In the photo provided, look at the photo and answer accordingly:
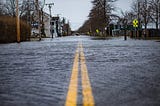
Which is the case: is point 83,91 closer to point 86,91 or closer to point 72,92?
point 86,91

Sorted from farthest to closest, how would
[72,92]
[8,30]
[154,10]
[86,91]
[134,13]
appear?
[134,13]
[154,10]
[8,30]
[86,91]
[72,92]

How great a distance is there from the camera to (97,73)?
945cm

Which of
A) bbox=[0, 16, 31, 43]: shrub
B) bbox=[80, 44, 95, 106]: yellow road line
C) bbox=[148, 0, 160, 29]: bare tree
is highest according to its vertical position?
bbox=[148, 0, 160, 29]: bare tree

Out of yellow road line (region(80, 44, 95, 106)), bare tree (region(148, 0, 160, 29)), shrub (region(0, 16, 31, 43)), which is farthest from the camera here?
bare tree (region(148, 0, 160, 29))

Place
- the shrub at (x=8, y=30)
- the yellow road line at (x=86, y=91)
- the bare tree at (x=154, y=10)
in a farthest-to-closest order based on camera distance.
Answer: the bare tree at (x=154, y=10) → the shrub at (x=8, y=30) → the yellow road line at (x=86, y=91)

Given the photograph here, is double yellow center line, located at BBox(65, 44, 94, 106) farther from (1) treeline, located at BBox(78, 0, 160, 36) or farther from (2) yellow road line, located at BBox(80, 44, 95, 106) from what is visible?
(1) treeline, located at BBox(78, 0, 160, 36)

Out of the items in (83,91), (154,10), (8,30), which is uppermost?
(154,10)

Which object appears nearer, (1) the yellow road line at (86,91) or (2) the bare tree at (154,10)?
(1) the yellow road line at (86,91)

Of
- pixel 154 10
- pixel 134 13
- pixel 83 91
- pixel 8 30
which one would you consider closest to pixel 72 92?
pixel 83 91

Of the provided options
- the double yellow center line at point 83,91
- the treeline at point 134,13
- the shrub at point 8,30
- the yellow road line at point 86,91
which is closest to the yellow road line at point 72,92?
the double yellow center line at point 83,91

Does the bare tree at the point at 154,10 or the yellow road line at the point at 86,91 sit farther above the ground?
the bare tree at the point at 154,10

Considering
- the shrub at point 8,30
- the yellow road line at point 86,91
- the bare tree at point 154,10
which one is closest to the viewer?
the yellow road line at point 86,91

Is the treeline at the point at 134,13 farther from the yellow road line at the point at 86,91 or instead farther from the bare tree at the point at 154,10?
the yellow road line at the point at 86,91

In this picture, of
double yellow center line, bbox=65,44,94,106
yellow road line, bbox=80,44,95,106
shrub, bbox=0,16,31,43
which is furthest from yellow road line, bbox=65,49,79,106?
shrub, bbox=0,16,31,43
